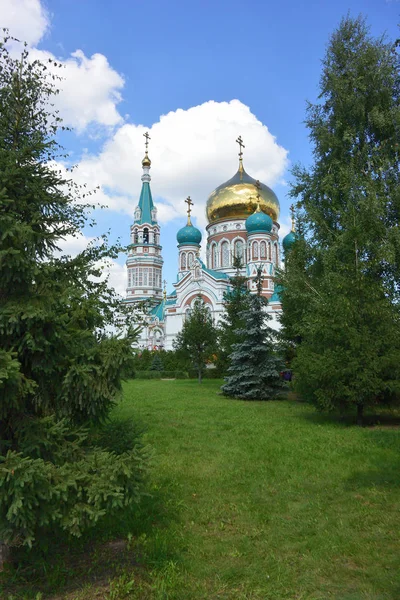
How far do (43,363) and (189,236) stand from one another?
43897mm

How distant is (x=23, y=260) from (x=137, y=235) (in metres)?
47.4

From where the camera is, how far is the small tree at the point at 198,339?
22.9 meters

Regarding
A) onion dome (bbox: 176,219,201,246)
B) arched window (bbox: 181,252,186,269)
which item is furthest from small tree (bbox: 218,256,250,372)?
onion dome (bbox: 176,219,201,246)

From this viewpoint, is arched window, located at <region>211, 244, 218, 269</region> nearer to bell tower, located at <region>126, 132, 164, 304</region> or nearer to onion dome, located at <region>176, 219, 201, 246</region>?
onion dome, located at <region>176, 219, 201, 246</region>

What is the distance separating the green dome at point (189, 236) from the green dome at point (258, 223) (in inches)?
311

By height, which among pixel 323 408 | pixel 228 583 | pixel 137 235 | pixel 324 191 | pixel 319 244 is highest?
pixel 137 235

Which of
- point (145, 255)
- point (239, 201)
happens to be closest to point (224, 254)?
point (239, 201)

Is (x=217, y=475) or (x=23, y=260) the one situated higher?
(x=23, y=260)

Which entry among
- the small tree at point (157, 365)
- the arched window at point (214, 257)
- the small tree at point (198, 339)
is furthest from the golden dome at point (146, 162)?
the small tree at point (198, 339)

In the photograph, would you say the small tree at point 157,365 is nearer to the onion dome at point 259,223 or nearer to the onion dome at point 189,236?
the onion dome at point 259,223

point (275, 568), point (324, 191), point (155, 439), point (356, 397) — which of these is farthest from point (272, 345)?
point (275, 568)

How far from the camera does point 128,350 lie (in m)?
3.59

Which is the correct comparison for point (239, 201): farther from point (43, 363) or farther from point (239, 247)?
point (43, 363)

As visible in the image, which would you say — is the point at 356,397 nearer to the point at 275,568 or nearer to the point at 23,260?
the point at 275,568
